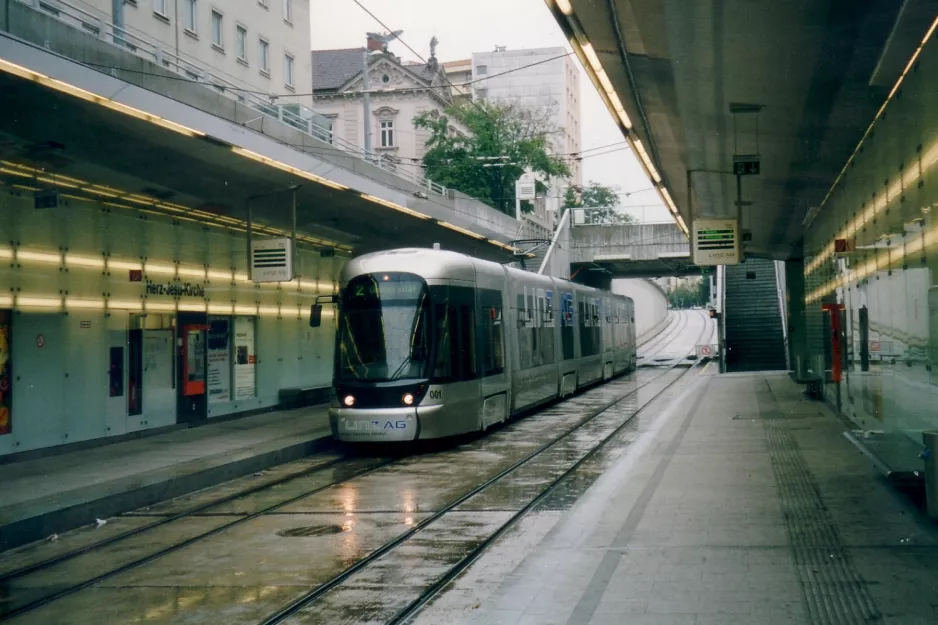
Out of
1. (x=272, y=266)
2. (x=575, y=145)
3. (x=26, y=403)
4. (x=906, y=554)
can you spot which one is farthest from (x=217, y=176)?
(x=575, y=145)

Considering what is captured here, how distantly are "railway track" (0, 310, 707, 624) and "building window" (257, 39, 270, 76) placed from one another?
27.9m

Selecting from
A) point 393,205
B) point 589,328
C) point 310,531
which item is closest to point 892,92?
point 310,531

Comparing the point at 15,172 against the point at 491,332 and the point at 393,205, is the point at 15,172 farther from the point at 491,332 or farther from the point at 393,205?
the point at 491,332

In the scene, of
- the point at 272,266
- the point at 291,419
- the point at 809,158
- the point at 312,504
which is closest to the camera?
the point at 312,504

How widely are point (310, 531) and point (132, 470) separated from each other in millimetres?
4514

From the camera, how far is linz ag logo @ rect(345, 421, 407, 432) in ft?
51.0

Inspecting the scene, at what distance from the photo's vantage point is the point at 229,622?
6.79 meters

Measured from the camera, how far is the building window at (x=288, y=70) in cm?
4300

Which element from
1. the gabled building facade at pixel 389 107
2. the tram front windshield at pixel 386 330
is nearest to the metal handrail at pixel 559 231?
the gabled building facade at pixel 389 107

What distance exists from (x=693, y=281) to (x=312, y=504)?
447 ft

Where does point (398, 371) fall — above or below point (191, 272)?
below

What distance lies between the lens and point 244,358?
21797mm

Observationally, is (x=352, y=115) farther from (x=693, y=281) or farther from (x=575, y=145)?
(x=693, y=281)

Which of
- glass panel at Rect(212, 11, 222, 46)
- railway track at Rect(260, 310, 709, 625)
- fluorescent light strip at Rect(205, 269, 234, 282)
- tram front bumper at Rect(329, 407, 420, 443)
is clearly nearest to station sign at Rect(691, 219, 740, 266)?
railway track at Rect(260, 310, 709, 625)
